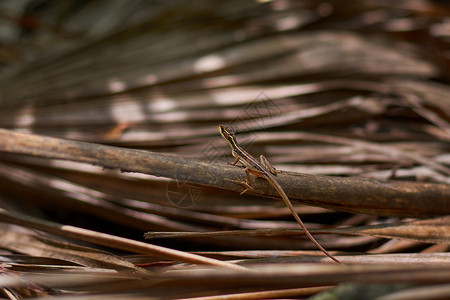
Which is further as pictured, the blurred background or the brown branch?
the blurred background

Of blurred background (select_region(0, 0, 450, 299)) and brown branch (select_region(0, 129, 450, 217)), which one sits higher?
blurred background (select_region(0, 0, 450, 299))

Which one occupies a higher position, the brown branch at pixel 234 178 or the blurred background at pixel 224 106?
the blurred background at pixel 224 106

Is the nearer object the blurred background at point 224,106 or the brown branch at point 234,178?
the brown branch at point 234,178

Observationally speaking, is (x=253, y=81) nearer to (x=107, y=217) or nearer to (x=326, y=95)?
(x=326, y=95)

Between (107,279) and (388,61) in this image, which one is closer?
(107,279)

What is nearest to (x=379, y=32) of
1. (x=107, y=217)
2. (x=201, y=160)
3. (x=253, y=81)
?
(x=253, y=81)
